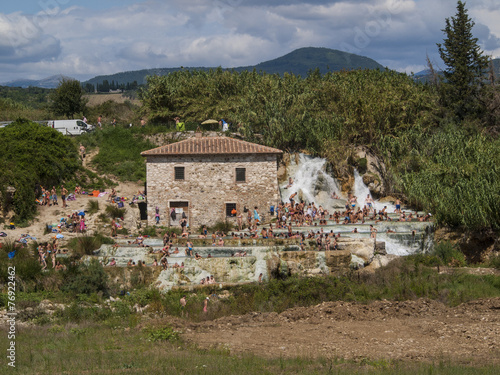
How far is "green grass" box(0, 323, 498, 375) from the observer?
43.7 feet

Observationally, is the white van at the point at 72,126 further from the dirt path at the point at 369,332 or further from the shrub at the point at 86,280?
the dirt path at the point at 369,332

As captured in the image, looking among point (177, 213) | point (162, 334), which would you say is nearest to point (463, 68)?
point (177, 213)

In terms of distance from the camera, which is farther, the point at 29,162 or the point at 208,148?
the point at 208,148

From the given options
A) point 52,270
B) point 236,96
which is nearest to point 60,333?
point 52,270

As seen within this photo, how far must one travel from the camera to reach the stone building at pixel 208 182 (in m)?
33.3

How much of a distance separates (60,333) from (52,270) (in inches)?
281

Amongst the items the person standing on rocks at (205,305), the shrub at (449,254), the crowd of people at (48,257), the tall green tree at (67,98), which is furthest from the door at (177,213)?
the tall green tree at (67,98)

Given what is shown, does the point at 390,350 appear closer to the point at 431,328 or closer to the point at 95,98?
the point at 431,328

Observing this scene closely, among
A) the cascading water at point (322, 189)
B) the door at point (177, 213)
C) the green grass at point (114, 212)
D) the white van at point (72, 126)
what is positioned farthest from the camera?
the white van at point (72, 126)

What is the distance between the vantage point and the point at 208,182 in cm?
3356

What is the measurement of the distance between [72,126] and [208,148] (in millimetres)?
16091

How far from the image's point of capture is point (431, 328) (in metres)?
17.9

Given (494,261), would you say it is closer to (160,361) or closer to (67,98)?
(160,361)

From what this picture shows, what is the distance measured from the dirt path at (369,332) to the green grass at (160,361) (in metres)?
0.80
